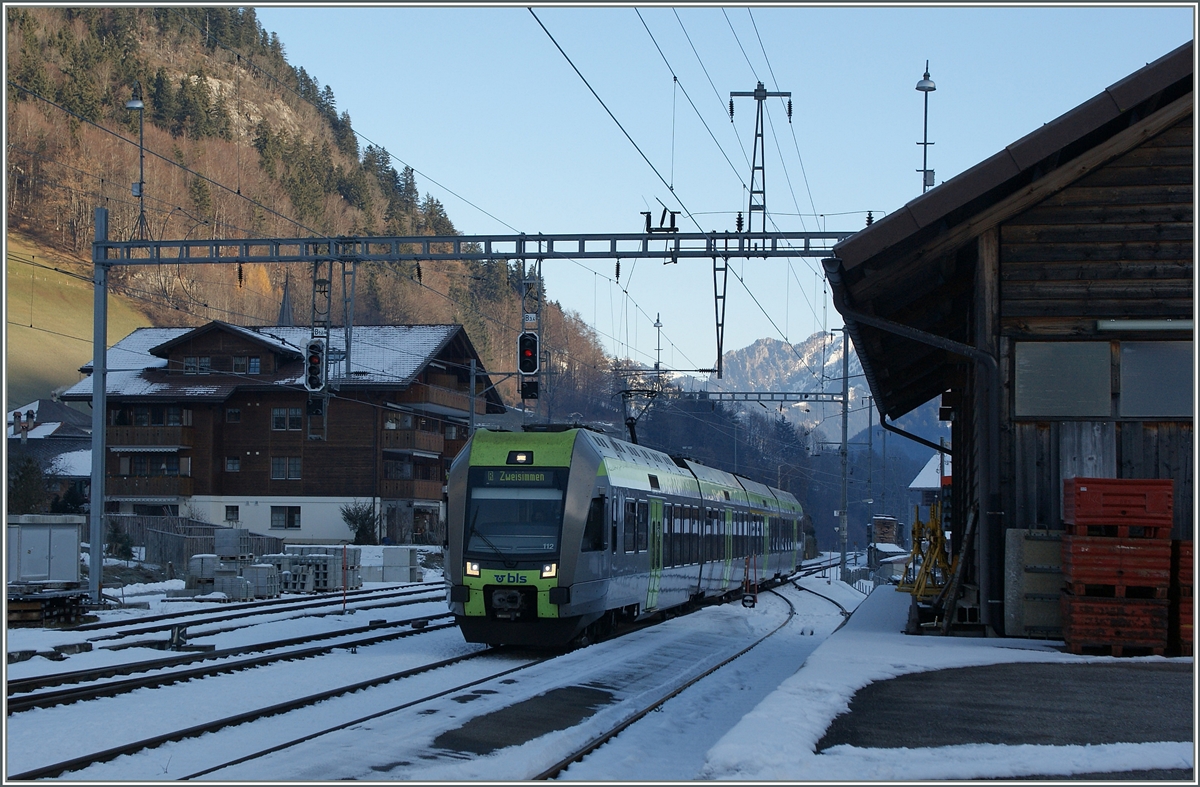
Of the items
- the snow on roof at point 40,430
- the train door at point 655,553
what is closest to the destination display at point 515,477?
the train door at point 655,553

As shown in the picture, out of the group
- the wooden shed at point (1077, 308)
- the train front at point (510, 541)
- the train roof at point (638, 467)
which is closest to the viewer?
the wooden shed at point (1077, 308)

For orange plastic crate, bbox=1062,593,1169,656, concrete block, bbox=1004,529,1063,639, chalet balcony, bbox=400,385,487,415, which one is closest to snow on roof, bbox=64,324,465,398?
chalet balcony, bbox=400,385,487,415

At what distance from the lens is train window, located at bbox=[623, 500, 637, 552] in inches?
783

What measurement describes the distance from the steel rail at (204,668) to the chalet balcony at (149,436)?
1654 inches

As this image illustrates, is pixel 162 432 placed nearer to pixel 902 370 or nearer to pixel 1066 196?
pixel 902 370

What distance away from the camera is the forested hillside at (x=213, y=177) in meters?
95.2

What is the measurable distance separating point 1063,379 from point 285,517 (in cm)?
5045

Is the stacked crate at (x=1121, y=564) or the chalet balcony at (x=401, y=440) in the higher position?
the chalet balcony at (x=401, y=440)

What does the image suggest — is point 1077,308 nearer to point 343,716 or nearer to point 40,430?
point 343,716

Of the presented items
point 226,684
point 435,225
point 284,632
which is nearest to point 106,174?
point 435,225

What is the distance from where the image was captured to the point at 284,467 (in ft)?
202

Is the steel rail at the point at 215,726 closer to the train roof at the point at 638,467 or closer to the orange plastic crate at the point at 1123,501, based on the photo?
the train roof at the point at 638,467

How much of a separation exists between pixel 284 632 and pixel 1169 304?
45.5ft

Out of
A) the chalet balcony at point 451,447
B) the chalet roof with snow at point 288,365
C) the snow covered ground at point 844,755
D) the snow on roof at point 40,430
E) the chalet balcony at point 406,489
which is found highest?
the chalet roof with snow at point 288,365
